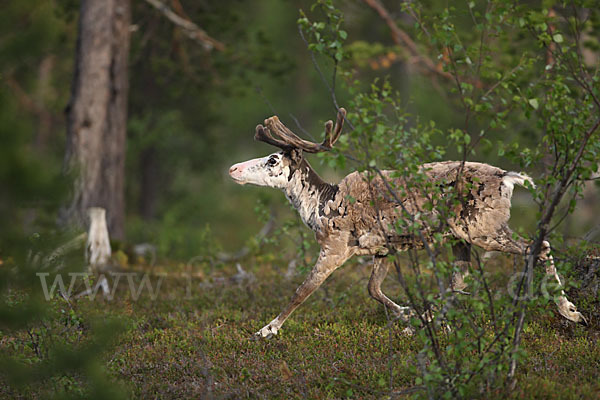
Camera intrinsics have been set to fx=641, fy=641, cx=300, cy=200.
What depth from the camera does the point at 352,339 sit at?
6551 millimetres

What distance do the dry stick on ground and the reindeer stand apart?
6977 mm

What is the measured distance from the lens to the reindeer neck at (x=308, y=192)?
667cm

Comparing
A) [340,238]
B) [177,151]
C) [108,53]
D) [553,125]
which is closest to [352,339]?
[340,238]

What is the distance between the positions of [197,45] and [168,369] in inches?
405

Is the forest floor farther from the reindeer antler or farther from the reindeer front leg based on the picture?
the reindeer antler

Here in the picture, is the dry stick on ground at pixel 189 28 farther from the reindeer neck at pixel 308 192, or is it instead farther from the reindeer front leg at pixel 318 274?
the reindeer front leg at pixel 318 274

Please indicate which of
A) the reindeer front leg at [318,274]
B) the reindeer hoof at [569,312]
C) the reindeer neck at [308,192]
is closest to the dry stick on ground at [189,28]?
the reindeer neck at [308,192]

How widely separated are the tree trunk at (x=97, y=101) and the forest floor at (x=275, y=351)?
3.69 m

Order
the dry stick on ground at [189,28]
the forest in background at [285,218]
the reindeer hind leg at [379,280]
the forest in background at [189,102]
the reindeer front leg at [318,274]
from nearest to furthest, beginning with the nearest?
the forest in background at [285,218] < the reindeer front leg at [318,274] < the reindeer hind leg at [379,280] < the dry stick on ground at [189,28] < the forest in background at [189,102]

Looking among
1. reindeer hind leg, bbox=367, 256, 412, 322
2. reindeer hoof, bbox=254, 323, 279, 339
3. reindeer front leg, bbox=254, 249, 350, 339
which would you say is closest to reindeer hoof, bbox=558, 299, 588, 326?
reindeer hind leg, bbox=367, 256, 412, 322

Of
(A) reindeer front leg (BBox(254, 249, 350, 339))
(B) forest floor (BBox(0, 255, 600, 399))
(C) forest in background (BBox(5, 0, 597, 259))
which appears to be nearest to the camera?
(B) forest floor (BBox(0, 255, 600, 399))

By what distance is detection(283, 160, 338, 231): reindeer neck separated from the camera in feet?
21.9

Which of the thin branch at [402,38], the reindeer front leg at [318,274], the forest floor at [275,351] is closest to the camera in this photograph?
the forest floor at [275,351]

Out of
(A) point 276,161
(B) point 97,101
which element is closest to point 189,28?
(B) point 97,101
